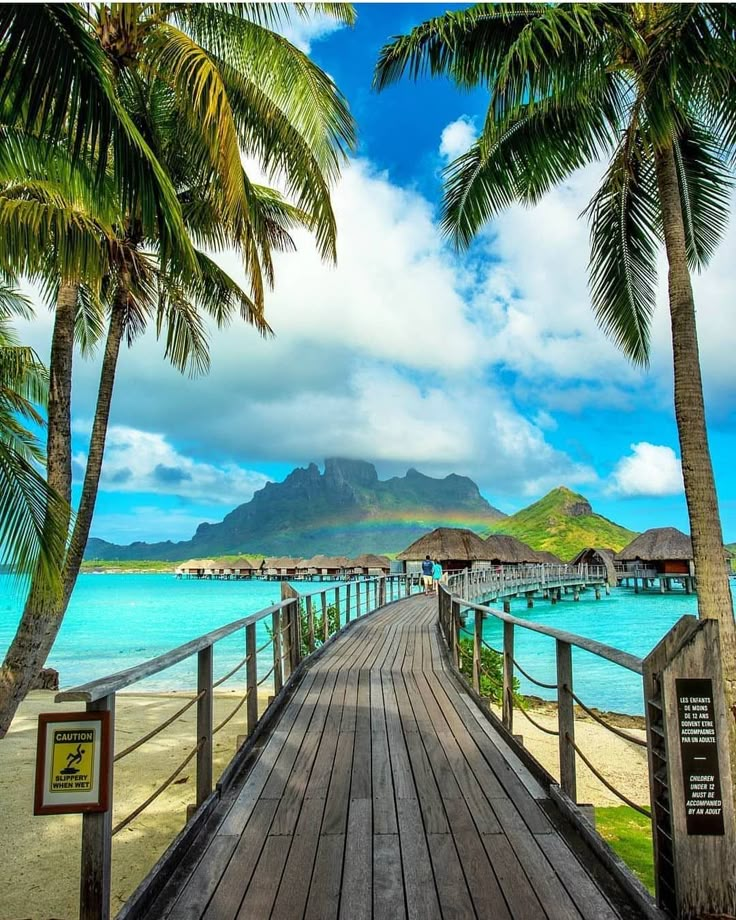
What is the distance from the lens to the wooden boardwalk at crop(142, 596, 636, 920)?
2.42 metres

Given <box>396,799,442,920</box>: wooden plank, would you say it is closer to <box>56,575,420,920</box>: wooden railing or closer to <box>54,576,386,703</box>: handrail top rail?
<box>56,575,420,920</box>: wooden railing

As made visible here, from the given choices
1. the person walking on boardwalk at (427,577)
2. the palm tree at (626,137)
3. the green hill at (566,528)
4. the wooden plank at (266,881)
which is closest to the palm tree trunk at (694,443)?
the palm tree at (626,137)

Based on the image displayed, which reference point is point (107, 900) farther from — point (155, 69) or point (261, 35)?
point (261, 35)

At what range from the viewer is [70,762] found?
207 cm

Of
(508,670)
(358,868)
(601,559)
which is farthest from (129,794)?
(601,559)

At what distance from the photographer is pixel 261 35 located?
7.29m

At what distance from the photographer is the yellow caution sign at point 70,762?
2.05 m

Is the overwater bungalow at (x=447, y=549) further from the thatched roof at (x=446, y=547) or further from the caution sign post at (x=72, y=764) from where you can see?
the caution sign post at (x=72, y=764)

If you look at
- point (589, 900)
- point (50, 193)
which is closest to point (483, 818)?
point (589, 900)

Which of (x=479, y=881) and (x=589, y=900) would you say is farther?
(x=479, y=881)

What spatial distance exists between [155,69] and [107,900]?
24.8 ft

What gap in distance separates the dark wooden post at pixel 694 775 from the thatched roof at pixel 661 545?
157ft

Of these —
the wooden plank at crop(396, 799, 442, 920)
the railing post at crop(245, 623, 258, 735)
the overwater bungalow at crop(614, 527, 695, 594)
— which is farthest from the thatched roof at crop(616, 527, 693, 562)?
the wooden plank at crop(396, 799, 442, 920)

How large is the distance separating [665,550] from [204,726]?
49253 millimetres
